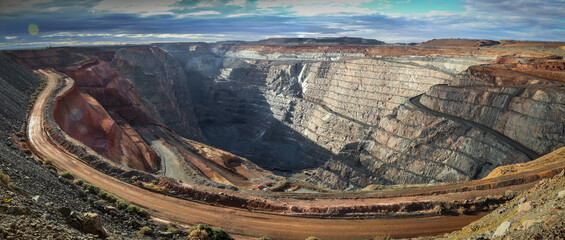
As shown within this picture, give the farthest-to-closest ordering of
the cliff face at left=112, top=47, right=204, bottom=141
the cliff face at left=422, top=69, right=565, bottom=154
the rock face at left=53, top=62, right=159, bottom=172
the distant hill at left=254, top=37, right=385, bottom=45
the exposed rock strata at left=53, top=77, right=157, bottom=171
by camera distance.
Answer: the distant hill at left=254, top=37, right=385, bottom=45 < the cliff face at left=112, top=47, right=204, bottom=141 < the rock face at left=53, top=62, right=159, bottom=172 < the exposed rock strata at left=53, top=77, right=157, bottom=171 < the cliff face at left=422, top=69, right=565, bottom=154

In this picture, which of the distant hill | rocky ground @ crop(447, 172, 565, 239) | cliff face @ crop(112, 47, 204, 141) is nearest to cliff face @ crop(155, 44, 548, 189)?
cliff face @ crop(112, 47, 204, 141)

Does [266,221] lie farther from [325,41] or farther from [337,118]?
[325,41]

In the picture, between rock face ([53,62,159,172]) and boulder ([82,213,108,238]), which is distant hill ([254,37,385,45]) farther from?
boulder ([82,213,108,238])

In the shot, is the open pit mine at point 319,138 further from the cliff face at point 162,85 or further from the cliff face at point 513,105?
the cliff face at point 162,85

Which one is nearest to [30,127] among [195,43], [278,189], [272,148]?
[278,189]

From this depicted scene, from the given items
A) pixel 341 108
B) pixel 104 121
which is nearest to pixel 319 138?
pixel 341 108

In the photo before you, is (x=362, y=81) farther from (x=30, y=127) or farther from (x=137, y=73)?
(x=30, y=127)
